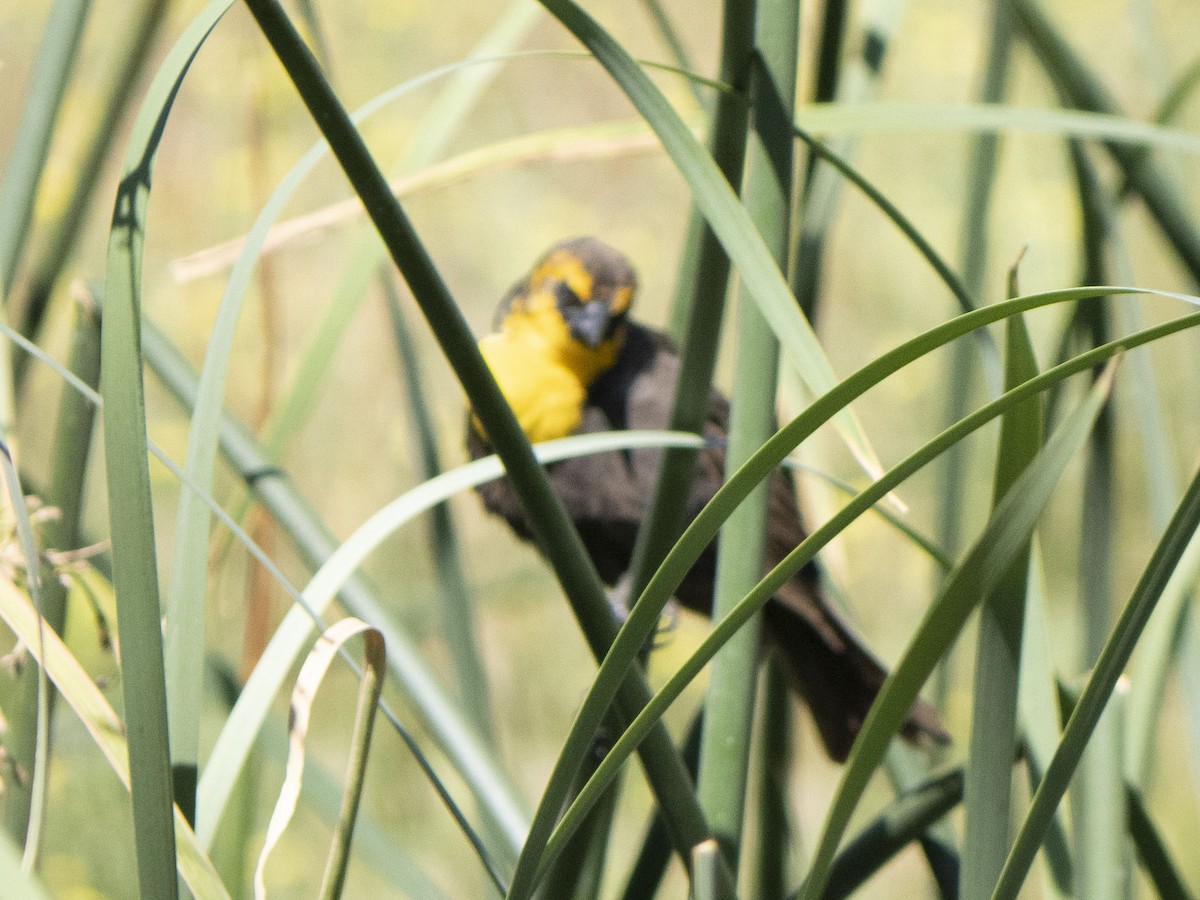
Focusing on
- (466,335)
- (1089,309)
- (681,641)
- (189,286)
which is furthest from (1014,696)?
(189,286)

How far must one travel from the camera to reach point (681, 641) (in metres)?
1.78

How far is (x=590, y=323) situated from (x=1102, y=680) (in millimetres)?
851

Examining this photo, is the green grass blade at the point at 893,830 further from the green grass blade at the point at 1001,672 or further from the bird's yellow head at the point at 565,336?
the bird's yellow head at the point at 565,336

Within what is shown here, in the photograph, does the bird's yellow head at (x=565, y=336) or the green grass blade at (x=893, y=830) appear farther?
the bird's yellow head at (x=565, y=336)

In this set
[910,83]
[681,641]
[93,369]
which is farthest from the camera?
[910,83]

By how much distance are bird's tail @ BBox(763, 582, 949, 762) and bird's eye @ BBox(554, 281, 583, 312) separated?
34 cm

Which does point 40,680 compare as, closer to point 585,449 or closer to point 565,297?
point 585,449

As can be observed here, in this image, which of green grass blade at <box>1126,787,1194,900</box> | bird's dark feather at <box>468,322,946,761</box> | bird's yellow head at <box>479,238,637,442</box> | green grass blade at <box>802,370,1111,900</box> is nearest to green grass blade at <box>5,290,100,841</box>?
green grass blade at <box>802,370,1111,900</box>

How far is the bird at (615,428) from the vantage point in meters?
1.02

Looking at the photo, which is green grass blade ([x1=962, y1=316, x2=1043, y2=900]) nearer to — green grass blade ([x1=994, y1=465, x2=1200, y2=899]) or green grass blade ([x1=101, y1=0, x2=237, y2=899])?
green grass blade ([x1=994, y1=465, x2=1200, y2=899])

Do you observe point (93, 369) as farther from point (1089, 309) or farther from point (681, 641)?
point (681, 641)

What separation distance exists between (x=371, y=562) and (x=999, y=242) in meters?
1.18

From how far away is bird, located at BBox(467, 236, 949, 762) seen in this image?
102 cm

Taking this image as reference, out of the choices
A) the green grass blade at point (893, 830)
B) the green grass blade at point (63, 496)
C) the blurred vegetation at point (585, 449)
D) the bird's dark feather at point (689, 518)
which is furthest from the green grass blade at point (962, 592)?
the bird's dark feather at point (689, 518)
